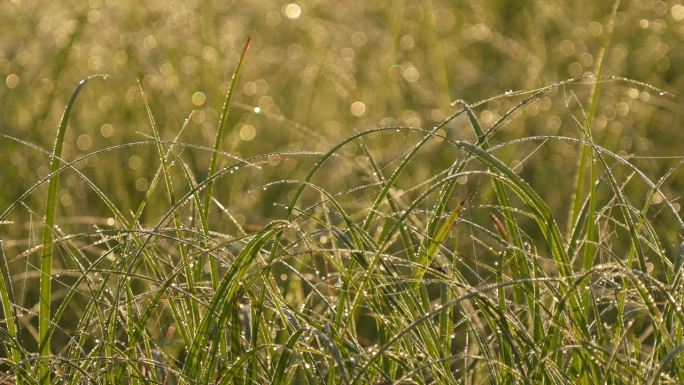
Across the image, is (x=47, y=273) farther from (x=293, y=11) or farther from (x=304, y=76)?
(x=293, y=11)

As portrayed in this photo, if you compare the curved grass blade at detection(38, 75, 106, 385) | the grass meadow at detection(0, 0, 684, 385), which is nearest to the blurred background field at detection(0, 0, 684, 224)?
the grass meadow at detection(0, 0, 684, 385)

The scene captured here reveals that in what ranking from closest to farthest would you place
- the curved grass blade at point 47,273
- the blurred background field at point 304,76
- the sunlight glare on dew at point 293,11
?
1. the curved grass blade at point 47,273
2. the blurred background field at point 304,76
3. the sunlight glare on dew at point 293,11

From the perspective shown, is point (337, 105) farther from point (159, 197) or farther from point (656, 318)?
point (656, 318)

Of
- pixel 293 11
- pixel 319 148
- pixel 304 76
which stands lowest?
pixel 319 148

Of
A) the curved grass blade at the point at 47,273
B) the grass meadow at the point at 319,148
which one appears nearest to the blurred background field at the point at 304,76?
the grass meadow at the point at 319,148

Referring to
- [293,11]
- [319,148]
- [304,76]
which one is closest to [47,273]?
[319,148]

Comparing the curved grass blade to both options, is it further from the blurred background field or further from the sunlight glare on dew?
the sunlight glare on dew

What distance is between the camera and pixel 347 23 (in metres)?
5.07

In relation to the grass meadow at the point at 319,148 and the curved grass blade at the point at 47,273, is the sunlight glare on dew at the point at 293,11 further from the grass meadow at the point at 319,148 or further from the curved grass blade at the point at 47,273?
the curved grass blade at the point at 47,273

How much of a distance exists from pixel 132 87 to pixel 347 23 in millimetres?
1408

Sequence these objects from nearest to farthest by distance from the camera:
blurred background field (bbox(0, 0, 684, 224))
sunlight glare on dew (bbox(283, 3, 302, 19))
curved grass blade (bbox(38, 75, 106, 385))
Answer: curved grass blade (bbox(38, 75, 106, 385)) < blurred background field (bbox(0, 0, 684, 224)) < sunlight glare on dew (bbox(283, 3, 302, 19))

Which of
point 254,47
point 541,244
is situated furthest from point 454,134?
point 254,47

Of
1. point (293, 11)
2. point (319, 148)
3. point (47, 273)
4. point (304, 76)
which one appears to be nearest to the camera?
point (47, 273)

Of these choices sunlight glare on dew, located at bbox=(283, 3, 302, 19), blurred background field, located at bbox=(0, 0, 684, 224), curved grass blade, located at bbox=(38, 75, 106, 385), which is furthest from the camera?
sunlight glare on dew, located at bbox=(283, 3, 302, 19)
